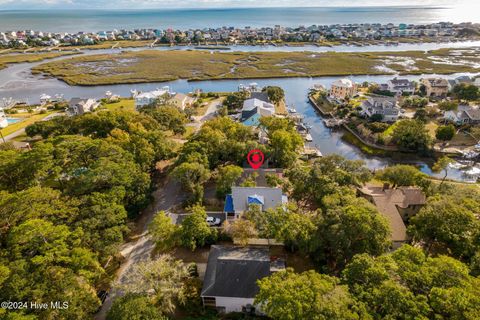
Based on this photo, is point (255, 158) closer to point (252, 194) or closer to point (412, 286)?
point (252, 194)

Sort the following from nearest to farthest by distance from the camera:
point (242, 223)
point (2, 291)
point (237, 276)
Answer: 1. point (2, 291)
2. point (237, 276)
3. point (242, 223)

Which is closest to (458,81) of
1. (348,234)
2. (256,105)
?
(256,105)

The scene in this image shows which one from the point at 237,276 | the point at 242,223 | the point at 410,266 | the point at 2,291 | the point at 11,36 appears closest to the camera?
the point at 2,291

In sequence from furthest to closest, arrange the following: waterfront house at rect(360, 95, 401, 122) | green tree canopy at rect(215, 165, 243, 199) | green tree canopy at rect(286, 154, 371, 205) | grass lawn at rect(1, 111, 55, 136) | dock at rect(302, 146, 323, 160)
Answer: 1. grass lawn at rect(1, 111, 55, 136)
2. waterfront house at rect(360, 95, 401, 122)
3. dock at rect(302, 146, 323, 160)
4. green tree canopy at rect(215, 165, 243, 199)
5. green tree canopy at rect(286, 154, 371, 205)

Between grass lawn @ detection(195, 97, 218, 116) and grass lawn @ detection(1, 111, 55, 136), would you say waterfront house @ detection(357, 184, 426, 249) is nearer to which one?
grass lawn @ detection(195, 97, 218, 116)

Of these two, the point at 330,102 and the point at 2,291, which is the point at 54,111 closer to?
the point at 2,291

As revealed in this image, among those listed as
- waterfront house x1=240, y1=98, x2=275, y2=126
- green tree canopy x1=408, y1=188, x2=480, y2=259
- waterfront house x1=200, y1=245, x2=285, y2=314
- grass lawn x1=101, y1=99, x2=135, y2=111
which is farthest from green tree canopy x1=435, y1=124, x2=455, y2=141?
grass lawn x1=101, y1=99, x2=135, y2=111

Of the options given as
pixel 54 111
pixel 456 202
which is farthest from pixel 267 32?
pixel 456 202

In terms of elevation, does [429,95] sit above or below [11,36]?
below
